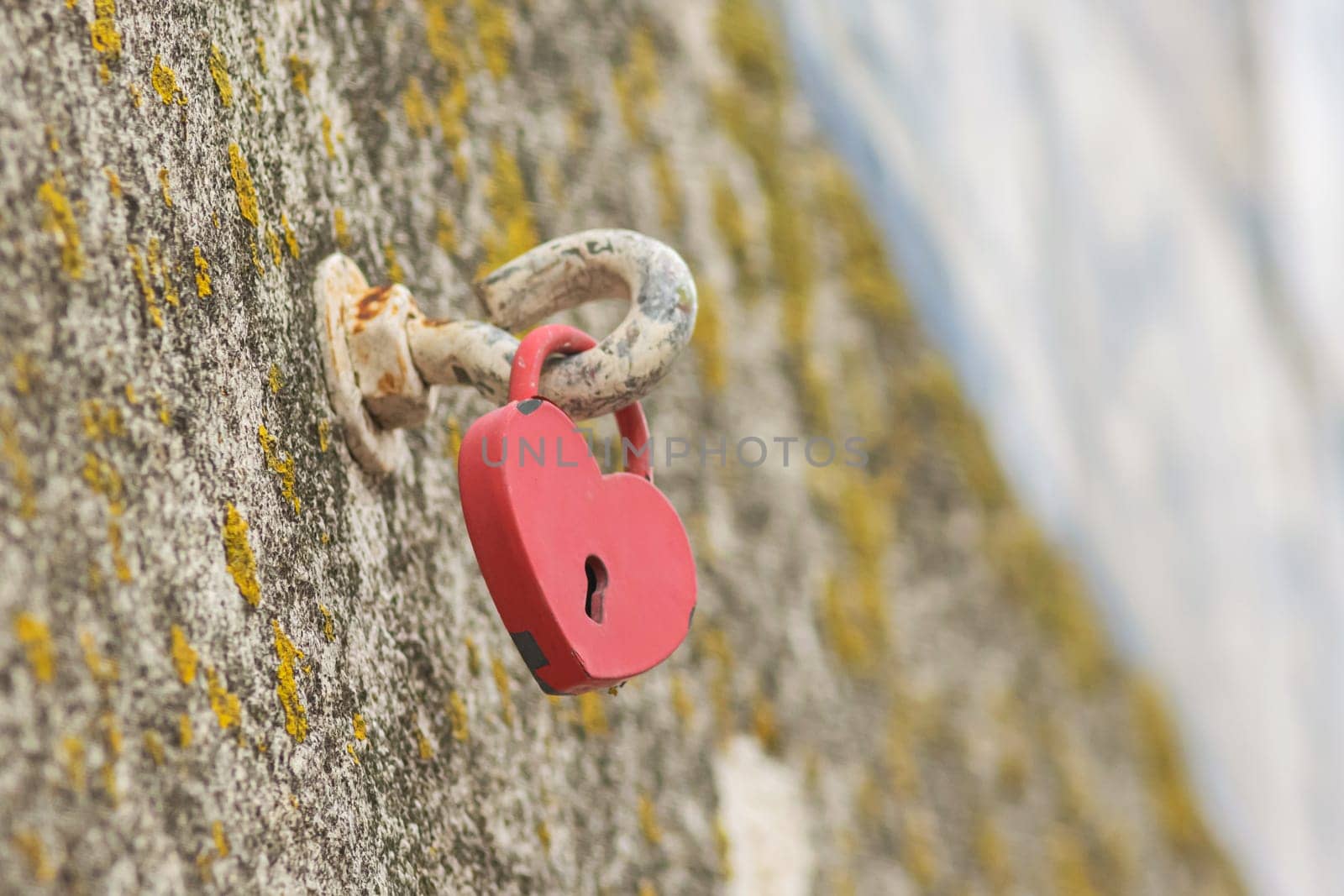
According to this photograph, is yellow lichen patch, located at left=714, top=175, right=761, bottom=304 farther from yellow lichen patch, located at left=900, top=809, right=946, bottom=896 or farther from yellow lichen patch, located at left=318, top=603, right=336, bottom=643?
yellow lichen patch, located at left=318, top=603, right=336, bottom=643

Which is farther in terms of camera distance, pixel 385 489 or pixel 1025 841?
pixel 1025 841

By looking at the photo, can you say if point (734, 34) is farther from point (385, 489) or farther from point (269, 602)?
point (269, 602)

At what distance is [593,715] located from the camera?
1059mm

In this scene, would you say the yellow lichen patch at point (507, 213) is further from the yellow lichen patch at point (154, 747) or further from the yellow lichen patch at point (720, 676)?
the yellow lichen patch at point (154, 747)

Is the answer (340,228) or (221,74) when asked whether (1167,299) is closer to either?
(340,228)

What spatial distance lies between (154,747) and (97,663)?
0.05m

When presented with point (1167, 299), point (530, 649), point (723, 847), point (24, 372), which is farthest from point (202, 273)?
point (1167, 299)

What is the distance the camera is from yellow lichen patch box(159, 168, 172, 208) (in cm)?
60

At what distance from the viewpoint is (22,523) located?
0.48m

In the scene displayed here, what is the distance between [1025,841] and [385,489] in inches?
49.4

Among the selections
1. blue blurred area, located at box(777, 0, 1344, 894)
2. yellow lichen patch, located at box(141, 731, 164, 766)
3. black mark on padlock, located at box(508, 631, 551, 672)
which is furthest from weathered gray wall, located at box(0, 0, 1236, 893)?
blue blurred area, located at box(777, 0, 1344, 894)

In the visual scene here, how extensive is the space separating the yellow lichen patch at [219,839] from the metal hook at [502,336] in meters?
0.27

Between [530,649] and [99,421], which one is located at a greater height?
[99,421]

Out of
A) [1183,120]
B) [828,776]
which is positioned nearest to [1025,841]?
[828,776]
